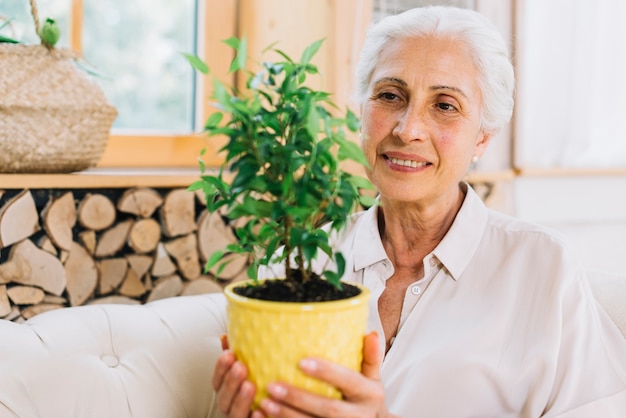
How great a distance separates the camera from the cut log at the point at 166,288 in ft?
6.36

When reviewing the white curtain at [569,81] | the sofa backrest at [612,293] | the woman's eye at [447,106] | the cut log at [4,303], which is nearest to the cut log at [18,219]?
the cut log at [4,303]

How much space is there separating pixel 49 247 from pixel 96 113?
1.16ft

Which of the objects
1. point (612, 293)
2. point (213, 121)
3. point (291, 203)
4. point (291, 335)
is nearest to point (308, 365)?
point (291, 335)

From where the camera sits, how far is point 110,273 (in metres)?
1.85

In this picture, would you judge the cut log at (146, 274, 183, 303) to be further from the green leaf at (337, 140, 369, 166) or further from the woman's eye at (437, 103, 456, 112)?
the green leaf at (337, 140, 369, 166)

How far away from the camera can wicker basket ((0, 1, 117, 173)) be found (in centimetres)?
164

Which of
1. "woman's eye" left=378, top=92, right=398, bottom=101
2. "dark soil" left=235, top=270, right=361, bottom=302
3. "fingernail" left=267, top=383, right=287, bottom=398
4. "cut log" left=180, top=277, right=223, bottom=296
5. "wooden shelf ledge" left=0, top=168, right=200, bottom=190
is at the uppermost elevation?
"woman's eye" left=378, top=92, right=398, bottom=101

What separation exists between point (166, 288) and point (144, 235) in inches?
6.8

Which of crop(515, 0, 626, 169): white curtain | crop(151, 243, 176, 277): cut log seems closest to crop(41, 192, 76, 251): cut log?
crop(151, 243, 176, 277): cut log

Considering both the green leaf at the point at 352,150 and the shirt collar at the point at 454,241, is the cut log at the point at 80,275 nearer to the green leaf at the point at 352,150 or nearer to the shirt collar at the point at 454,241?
the shirt collar at the point at 454,241

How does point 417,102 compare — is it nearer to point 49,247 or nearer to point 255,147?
point 255,147

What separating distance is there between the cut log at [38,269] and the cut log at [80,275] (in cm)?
3

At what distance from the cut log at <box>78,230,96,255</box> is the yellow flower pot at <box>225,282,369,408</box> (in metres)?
1.01

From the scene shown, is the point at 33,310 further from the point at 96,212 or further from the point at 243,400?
the point at 243,400
